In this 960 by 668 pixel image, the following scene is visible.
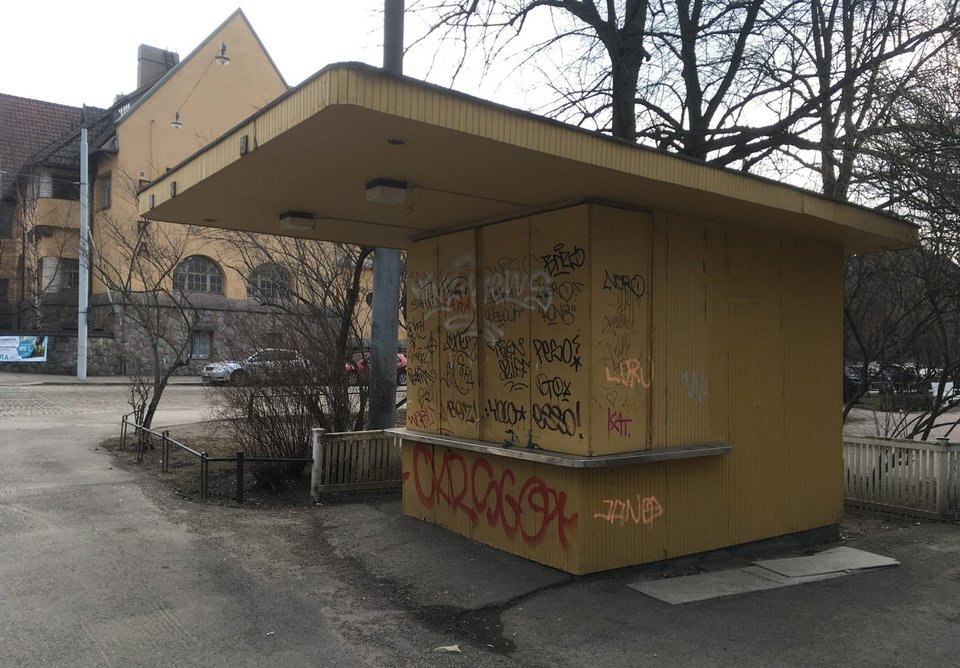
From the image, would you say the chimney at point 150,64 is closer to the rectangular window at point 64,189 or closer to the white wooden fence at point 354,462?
the rectangular window at point 64,189

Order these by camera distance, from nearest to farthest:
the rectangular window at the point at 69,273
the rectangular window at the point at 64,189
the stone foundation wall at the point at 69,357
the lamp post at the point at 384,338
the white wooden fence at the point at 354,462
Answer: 1. the white wooden fence at the point at 354,462
2. the lamp post at the point at 384,338
3. the stone foundation wall at the point at 69,357
4. the rectangular window at the point at 64,189
5. the rectangular window at the point at 69,273

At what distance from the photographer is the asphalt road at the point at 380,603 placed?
436 centimetres

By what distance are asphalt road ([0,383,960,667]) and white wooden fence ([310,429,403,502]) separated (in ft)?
1.92

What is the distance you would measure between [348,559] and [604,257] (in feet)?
11.1

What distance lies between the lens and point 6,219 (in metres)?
38.9

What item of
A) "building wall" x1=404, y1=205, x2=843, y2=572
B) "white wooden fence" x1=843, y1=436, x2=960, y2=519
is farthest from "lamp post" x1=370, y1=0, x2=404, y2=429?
"white wooden fence" x1=843, y1=436, x2=960, y2=519

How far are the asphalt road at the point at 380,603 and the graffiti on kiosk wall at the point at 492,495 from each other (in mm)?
270

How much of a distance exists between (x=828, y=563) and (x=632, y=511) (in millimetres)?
1955

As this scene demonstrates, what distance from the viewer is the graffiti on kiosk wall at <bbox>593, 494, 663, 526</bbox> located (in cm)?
564

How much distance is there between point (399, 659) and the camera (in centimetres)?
429

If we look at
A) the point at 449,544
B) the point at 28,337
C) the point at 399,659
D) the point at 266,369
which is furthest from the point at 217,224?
the point at 28,337

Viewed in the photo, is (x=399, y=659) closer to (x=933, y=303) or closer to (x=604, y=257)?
(x=604, y=257)

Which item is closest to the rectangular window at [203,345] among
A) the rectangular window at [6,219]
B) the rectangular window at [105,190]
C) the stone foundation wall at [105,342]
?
the stone foundation wall at [105,342]

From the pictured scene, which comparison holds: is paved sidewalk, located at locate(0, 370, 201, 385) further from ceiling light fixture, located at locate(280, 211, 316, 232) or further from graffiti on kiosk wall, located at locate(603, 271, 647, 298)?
graffiti on kiosk wall, located at locate(603, 271, 647, 298)
